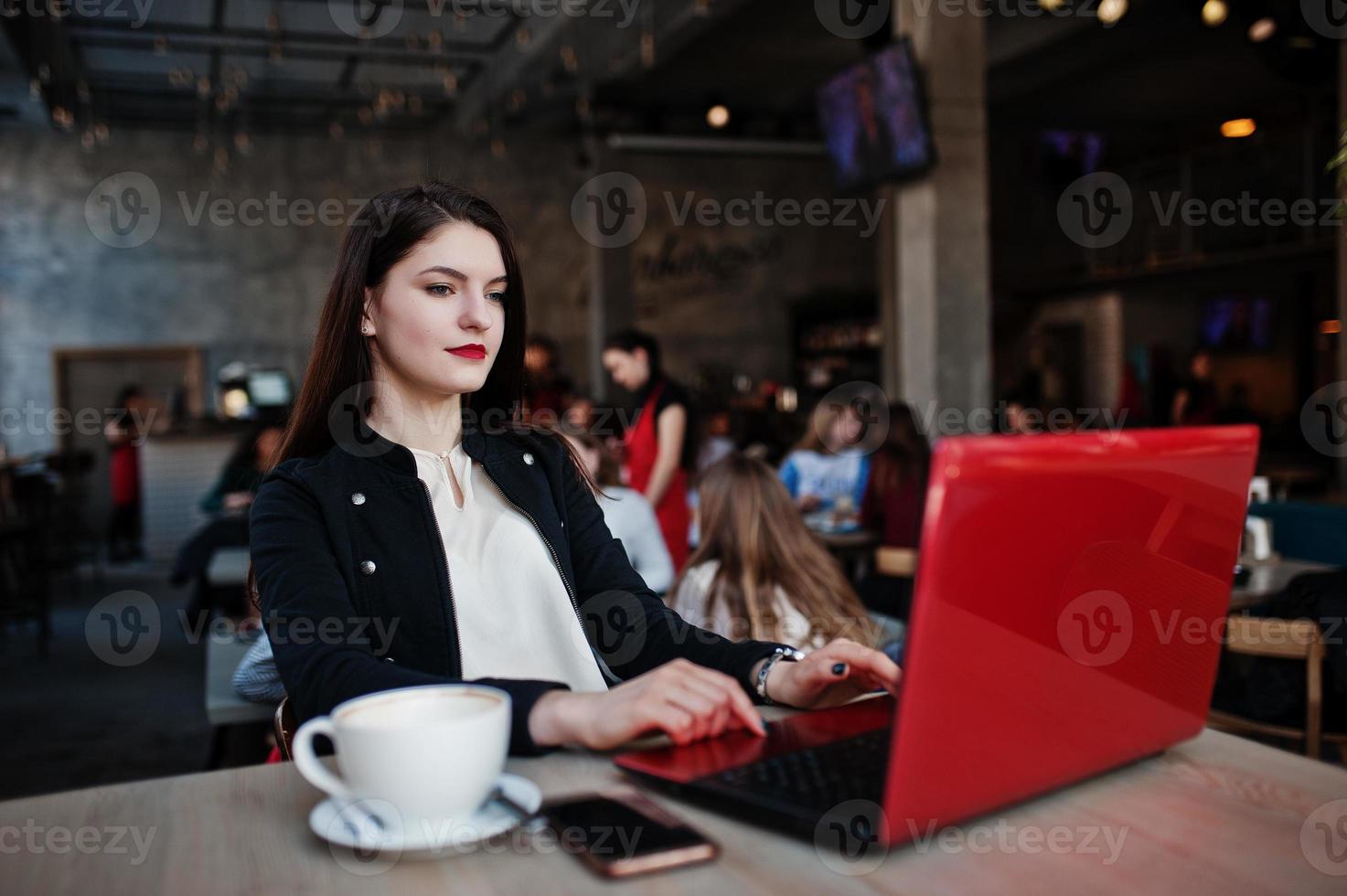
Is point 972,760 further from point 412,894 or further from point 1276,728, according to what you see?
point 1276,728

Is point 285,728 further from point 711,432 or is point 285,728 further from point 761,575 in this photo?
point 711,432

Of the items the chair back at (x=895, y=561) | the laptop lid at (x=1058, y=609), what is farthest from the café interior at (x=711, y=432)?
the chair back at (x=895, y=561)

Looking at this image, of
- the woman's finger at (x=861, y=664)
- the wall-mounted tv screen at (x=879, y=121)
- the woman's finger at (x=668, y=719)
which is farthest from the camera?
the wall-mounted tv screen at (x=879, y=121)

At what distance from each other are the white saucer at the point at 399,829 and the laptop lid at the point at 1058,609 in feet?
0.99

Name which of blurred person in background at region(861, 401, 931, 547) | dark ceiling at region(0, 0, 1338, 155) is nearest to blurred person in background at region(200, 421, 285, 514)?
dark ceiling at region(0, 0, 1338, 155)

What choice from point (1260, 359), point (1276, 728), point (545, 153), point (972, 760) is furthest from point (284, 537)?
point (1260, 359)

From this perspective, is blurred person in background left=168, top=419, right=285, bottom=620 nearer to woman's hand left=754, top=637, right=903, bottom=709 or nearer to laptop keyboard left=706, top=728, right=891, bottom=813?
woman's hand left=754, top=637, right=903, bottom=709

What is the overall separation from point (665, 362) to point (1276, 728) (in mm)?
11564

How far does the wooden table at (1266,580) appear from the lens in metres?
3.15

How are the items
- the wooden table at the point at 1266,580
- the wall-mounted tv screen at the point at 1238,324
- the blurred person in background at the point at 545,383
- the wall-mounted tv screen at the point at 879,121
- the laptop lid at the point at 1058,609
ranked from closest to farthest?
the laptop lid at the point at 1058,609 < the wooden table at the point at 1266,580 < the wall-mounted tv screen at the point at 879,121 < the blurred person in background at the point at 545,383 < the wall-mounted tv screen at the point at 1238,324

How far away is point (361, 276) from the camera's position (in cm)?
144

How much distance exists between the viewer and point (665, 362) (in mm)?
14227

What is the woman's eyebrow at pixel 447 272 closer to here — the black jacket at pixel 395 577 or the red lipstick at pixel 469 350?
the red lipstick at pixel 469 350

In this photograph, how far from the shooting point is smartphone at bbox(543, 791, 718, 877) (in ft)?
2.52
